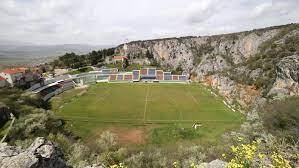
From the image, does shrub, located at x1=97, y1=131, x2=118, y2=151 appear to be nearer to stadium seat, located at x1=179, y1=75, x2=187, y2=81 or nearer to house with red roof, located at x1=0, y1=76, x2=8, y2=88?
house with red roof, located at x1=0, y1=76, x2=8, y2=88

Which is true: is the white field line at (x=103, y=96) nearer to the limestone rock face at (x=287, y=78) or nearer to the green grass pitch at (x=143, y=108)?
the green grass pitch at (x=143, y=108)

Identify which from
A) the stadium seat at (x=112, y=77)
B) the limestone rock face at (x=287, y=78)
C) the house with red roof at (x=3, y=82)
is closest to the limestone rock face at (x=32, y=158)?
the limestone rock face at (x=287, y=78)

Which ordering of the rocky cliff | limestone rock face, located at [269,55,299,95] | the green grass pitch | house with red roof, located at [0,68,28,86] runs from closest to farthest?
the green grass pitch
limestone rock face, located at [269,55,299,95]
the rocky cliff
house with red roof, located at [0,68,28,86]

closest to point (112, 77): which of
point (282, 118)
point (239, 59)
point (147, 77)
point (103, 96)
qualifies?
point (147, 77)

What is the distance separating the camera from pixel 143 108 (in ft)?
220

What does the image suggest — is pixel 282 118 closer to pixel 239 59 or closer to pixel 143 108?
pixel 143 108

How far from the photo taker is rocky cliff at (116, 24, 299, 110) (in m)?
63.5

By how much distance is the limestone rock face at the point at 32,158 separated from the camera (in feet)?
44.7

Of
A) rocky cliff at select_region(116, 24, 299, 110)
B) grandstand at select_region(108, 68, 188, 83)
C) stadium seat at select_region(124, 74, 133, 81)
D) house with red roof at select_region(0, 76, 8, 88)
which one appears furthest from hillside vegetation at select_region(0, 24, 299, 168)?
stadium seat at select_region(124, 74, 133, 81)

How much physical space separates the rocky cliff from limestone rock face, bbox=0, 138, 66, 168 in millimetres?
51715

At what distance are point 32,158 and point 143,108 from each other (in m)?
53.2

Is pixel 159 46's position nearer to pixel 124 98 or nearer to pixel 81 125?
pixel 124 98

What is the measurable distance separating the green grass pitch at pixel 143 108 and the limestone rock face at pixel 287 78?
1073cm

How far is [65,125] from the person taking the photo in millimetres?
52750
